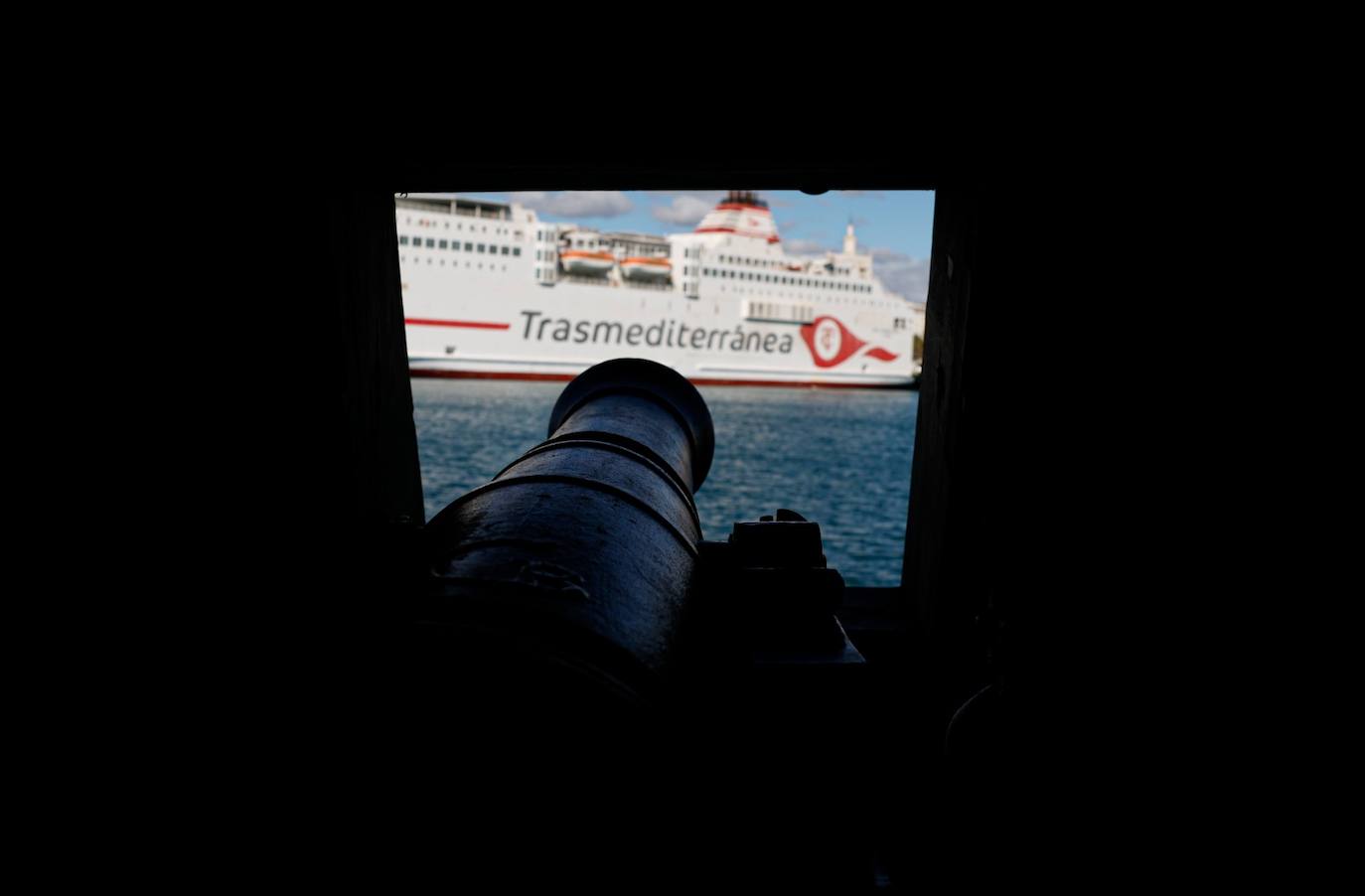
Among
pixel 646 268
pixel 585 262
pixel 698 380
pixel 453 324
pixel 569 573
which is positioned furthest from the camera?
pixel 698 380

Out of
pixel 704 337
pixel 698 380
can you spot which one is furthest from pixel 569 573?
pixel 698 380

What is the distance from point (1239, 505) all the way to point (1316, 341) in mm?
360

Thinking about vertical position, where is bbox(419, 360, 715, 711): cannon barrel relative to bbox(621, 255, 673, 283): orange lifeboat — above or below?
below

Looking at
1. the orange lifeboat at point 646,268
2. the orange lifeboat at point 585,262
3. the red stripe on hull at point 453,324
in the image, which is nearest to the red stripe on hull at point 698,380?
the red stripe on hull at point 453,324

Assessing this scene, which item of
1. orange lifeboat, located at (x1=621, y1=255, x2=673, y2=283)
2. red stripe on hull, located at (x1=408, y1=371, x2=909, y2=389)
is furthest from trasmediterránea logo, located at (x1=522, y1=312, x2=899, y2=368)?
orange lifeboat, located at (x1=621, y1=255, x2=673, y2=283)

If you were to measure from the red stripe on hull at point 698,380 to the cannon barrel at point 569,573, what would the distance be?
47983 millimetres

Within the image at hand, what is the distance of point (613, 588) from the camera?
204cm

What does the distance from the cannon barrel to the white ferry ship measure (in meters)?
47.4

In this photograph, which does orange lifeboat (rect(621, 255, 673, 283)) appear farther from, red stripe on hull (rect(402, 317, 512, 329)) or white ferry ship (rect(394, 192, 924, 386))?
red stripe on hull (rect(402, 317, 512, 329))

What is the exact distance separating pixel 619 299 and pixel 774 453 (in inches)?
711

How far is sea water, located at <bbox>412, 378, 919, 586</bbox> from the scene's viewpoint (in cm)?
2627

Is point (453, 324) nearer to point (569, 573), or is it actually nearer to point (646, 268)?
point (646, 268)

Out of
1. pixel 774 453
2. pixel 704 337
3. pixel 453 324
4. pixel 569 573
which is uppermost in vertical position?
pixel 704 337

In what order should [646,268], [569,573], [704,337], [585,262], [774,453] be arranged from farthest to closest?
1. [704,337]
2. [646,268]
3. [585,262]
4. [774,453]
5. [569,573]
